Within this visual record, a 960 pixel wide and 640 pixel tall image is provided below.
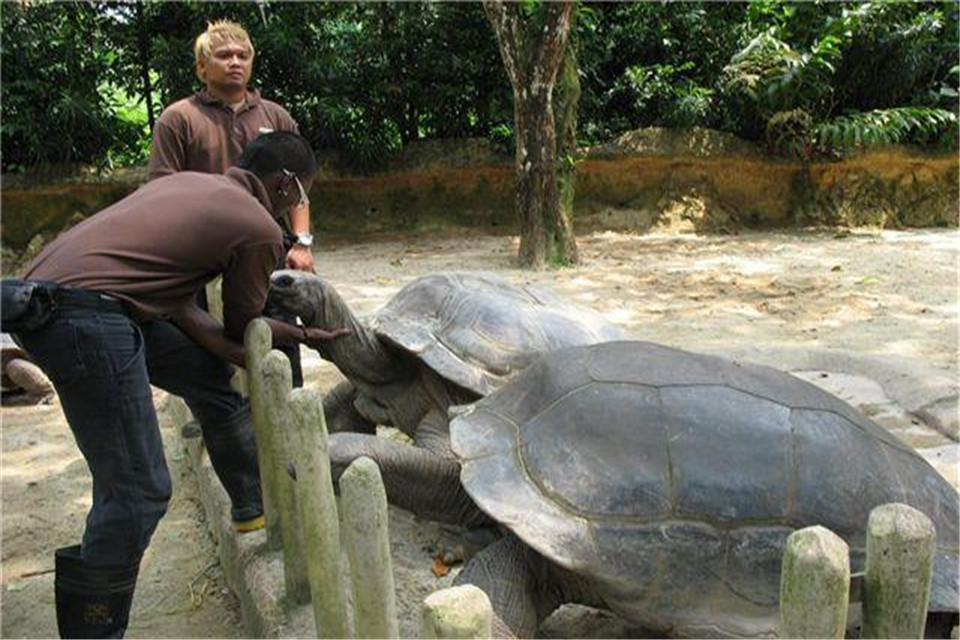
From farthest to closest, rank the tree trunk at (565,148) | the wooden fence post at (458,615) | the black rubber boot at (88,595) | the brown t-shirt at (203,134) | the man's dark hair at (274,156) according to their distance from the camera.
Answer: the tree trunk at (565,148) < the brown t-shirt at (203,134) < the man's dark hair at (274,156) < the black rubber boot at (88,595) < the wooden fence post at (458,615)

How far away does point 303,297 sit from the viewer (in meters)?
3.17

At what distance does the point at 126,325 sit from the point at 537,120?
5.96 m

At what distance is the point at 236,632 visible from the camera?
2.96 m

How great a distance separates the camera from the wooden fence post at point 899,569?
4.81ft

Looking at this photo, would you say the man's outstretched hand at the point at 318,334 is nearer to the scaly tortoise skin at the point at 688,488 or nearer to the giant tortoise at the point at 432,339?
the giant tortoise at the point at 432,339

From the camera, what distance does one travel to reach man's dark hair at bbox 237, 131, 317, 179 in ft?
9.29

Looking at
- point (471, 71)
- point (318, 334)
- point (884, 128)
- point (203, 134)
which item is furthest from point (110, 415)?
point (884, 128)

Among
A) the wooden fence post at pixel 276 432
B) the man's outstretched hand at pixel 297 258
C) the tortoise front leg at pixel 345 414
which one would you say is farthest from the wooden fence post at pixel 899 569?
the man's outstretched hand at pixel 297 258

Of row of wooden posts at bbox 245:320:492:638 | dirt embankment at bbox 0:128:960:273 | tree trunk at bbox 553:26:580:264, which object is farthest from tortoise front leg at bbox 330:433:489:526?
dirt embankment at bbox 0:128:960:273

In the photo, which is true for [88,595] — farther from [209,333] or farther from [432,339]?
[432,339]

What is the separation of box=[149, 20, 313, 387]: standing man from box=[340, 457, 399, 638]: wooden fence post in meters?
1.82

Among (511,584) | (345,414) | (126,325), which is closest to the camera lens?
(511,584)

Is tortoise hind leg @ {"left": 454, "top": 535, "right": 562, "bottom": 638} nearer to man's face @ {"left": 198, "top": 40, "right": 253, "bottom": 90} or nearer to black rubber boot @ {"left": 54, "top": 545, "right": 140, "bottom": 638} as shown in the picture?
black rubber boot @ {"left": 54, "top": 545, "right": 140, "bottom": 638}

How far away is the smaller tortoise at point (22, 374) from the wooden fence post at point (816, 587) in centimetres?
481
